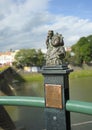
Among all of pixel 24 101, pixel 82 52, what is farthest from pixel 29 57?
pixel 24 101

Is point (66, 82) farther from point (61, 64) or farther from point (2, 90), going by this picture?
point (2, 90)

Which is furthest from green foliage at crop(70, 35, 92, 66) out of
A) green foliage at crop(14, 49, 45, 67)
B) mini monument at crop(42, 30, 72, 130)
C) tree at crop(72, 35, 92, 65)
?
mini monument at crop(42, 30, 72, 130)

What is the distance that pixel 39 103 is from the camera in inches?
117

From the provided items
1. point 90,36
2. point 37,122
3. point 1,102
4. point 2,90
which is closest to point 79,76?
point 90,36

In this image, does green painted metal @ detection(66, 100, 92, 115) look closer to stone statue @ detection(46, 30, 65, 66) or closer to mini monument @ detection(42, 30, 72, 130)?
mini monument @ detection(42, 30, 72, 130)

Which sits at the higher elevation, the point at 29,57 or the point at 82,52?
the point at 82,52

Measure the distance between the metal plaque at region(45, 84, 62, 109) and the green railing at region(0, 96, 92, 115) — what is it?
0.08 m

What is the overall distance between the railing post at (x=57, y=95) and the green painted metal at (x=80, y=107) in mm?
59

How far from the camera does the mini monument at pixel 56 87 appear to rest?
2805 millimetres

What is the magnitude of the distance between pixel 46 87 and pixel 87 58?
5307 centimetres

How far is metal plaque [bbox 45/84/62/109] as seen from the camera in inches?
110

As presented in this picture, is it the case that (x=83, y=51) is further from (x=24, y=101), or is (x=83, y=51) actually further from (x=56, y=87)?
(x=56, y=87)

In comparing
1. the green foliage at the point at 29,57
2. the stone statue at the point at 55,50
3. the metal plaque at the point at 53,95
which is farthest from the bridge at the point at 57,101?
the green foliage at the point at 29,57

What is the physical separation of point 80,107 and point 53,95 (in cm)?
32
